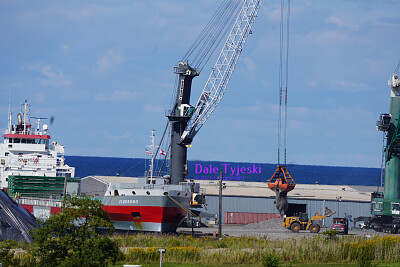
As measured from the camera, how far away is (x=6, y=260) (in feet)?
113

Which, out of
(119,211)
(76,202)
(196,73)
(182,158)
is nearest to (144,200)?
(119,211)

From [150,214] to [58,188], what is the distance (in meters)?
29.5

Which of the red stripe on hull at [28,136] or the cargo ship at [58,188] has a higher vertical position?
the red stripe on hull at [28,136]

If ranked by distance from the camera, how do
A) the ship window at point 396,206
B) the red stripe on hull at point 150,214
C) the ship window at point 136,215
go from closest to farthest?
the red stripe on hull at point 150,214
the ship window at point 136,215
the ship window at point 396,206

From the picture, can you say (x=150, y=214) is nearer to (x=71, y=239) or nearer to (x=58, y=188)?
(x=58, y=188)

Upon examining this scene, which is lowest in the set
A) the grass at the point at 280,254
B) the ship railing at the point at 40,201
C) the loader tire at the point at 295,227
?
the grass at the point at 280,254

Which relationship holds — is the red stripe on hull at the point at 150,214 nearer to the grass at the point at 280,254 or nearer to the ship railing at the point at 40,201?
A: the ship railing at the point at 40,201

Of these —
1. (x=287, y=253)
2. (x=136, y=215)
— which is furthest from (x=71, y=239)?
(x=136, y=215)

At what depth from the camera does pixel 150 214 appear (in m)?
67.2

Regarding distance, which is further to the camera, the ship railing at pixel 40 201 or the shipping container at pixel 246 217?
the shipping container at pixel 246 217

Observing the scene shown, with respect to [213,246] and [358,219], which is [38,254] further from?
[358,219]

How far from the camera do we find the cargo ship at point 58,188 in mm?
67188

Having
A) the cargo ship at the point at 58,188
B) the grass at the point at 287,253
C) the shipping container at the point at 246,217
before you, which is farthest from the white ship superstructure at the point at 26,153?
the grass at the point at 287,253

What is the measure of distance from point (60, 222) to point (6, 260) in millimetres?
5123
